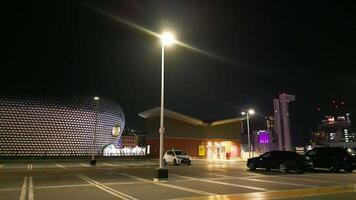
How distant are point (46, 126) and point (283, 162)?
6924 centimetres

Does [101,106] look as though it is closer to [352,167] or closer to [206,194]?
[352,167]

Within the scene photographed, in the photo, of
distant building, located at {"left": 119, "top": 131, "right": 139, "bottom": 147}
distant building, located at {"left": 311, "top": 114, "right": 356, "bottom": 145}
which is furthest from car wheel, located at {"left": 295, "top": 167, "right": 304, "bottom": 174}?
distant building, located at {"left": 119, "top": 131, "right": 139, "bottom": 147}

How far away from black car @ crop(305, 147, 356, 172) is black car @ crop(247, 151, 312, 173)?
159 cm

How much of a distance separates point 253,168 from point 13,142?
67851 mm

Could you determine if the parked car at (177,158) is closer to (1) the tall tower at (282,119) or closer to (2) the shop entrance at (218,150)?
(2) the shop entrance at (218,150)

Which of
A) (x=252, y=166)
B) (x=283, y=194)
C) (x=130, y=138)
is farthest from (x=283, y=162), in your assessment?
(x=130, y=138)

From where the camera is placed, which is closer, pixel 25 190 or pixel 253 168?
pixel 25 190

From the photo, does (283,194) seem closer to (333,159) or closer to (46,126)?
(333,159)

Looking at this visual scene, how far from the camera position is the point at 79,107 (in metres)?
85.0

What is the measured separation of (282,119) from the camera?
77.7 meters

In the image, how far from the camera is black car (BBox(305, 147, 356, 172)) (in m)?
22.9

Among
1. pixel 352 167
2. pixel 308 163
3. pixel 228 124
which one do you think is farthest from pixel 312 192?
pixel 228 124

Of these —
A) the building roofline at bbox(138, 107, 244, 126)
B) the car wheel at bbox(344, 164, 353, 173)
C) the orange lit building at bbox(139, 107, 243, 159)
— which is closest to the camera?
the car wheel at bbox(344, 164, 353, 173)

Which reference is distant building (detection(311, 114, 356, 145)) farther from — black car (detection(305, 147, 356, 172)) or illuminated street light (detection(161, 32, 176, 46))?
illuminated street light (detection(161, 32, 176, 46))
